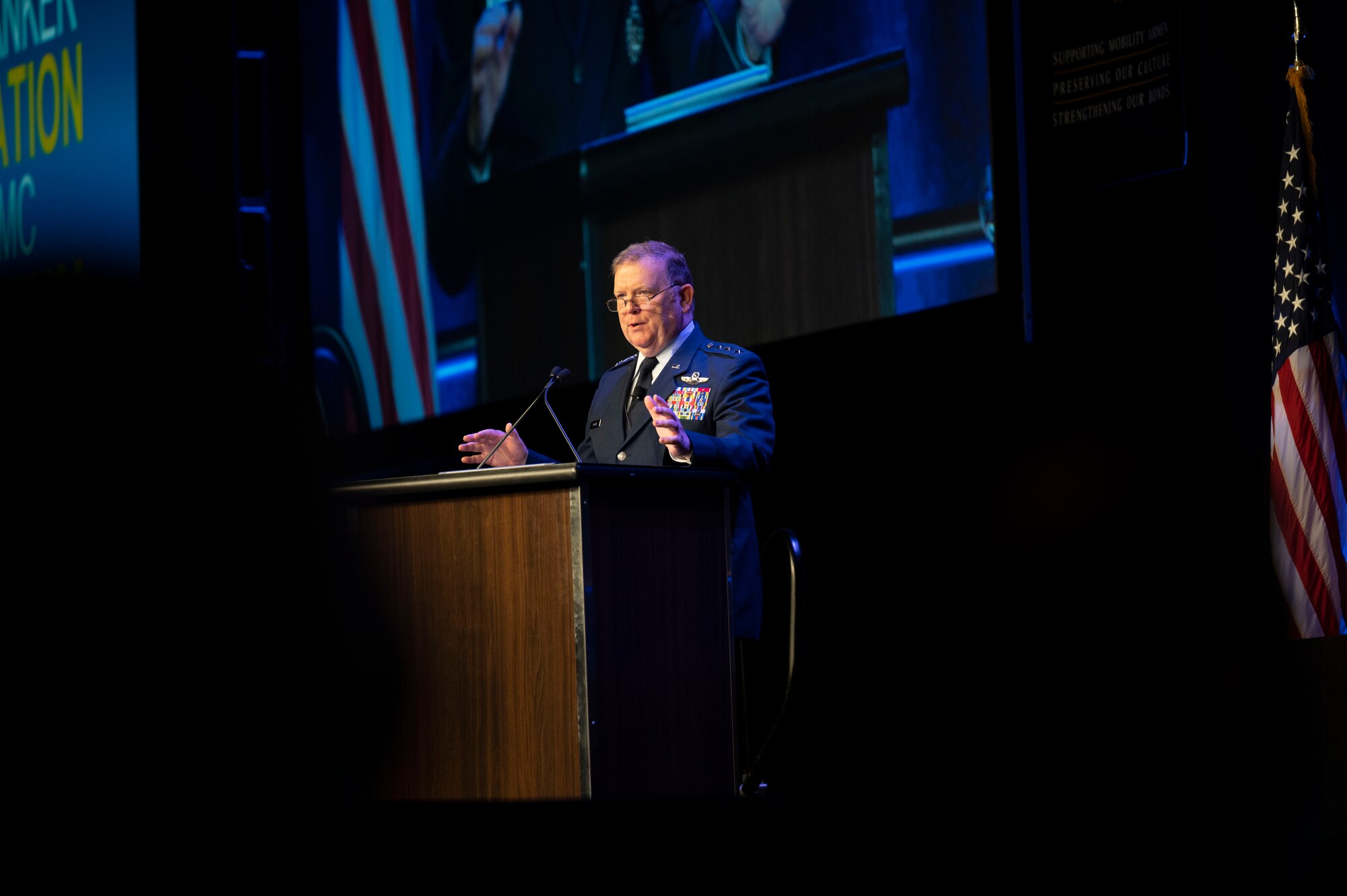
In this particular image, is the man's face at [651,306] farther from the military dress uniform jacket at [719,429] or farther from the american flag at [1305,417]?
the american flag at [1305,417]

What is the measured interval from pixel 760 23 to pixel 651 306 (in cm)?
131

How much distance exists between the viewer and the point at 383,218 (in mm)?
5945

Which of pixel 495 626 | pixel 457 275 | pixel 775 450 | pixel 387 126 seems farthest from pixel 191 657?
pixel 387 126

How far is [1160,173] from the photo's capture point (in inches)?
143

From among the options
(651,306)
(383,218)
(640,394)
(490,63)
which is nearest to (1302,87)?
(651,306)

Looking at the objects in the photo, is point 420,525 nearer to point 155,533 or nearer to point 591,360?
point 591,360

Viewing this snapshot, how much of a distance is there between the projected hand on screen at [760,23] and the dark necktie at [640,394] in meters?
1.31

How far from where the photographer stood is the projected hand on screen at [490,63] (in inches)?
210

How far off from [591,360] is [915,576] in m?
1.36

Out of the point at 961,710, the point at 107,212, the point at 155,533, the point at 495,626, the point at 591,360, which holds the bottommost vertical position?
the point at 961,710

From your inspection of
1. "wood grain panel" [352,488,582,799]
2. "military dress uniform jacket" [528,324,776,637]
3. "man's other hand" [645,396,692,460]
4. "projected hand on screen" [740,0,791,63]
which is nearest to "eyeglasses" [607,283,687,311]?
"military dress uniform jacket" [528,324,776,637]

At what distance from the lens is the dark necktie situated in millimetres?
3480

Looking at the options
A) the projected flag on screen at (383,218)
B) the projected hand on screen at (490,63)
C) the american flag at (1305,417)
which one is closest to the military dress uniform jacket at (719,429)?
the american flag at (1305,417)

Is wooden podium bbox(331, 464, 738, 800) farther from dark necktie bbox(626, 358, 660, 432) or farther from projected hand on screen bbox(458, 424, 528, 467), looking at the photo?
dark necktie bbox(626, 358, 660, 432)
